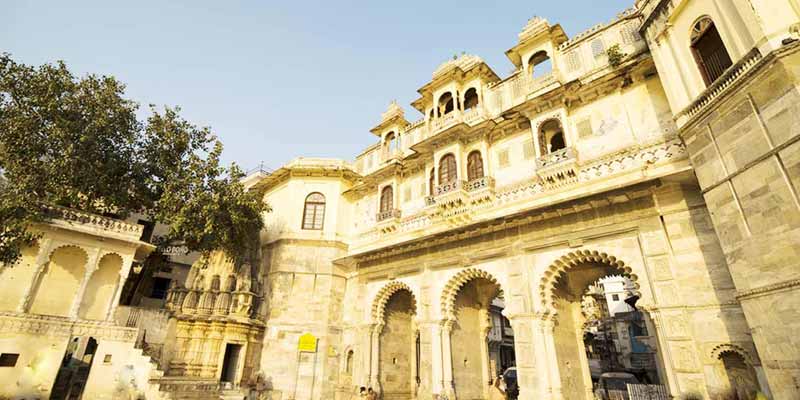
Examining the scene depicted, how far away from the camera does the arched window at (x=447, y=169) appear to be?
1623 centimetres

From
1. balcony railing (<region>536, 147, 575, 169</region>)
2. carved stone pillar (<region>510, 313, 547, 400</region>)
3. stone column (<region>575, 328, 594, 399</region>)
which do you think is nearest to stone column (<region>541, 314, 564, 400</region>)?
carved stone pillar (<region>510, 313, 547, 400</region>)

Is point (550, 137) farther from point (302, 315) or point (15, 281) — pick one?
point (15, 281)

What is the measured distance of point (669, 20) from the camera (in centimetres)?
1065

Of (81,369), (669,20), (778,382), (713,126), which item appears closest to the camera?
(778,382)

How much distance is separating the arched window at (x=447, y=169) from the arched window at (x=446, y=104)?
2598 millimetres

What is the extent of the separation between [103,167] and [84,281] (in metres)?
4.86

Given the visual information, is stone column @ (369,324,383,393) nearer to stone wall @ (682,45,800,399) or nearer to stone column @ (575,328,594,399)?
stone column @ (575,328,594,399)

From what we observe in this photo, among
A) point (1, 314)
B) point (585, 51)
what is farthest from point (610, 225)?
point (1, 314)

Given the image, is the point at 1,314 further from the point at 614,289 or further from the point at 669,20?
the point at 614,289

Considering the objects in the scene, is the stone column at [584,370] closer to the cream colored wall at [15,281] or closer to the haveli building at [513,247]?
the haveli building at [513,247]

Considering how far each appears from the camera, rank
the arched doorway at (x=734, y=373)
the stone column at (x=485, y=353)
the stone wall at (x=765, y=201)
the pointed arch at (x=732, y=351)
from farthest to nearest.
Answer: the stone column at (x=485, y=353), the arched doorway at (x=734, y=373), the pointed arch at (x=732, y=351), the stone wall at (x=765, y=201)

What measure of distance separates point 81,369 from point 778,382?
78.6 ft

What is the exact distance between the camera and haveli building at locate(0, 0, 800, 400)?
25.8 ft

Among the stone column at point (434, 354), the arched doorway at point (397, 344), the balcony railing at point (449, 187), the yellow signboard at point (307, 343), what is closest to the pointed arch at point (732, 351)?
the stone column at point (434, 354)
